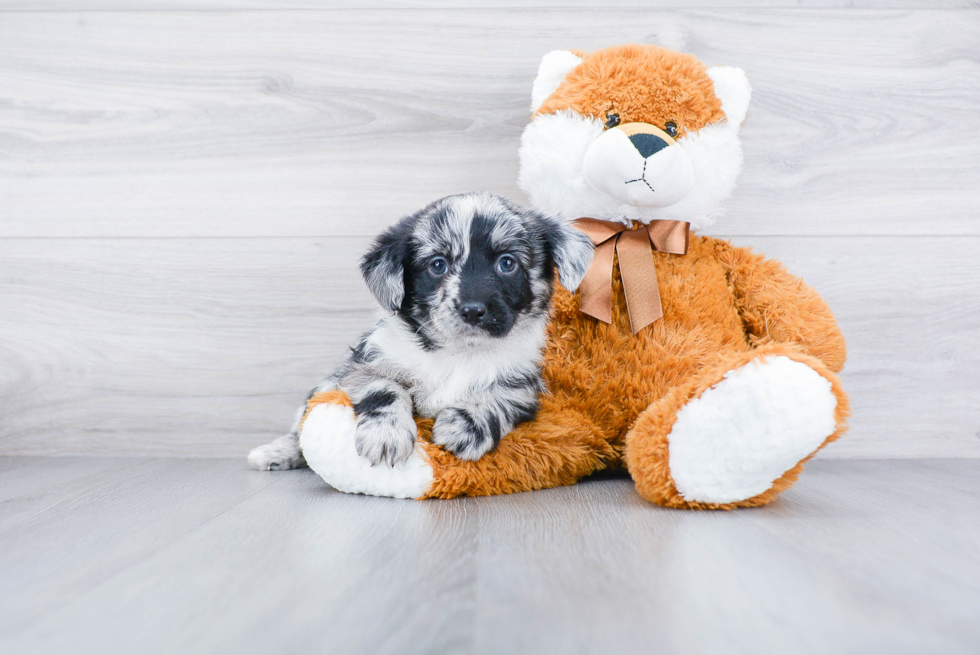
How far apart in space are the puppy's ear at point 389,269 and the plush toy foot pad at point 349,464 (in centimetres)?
24

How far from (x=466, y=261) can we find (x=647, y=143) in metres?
0.47

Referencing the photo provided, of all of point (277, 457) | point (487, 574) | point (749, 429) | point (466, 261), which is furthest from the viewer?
point (277, 457)

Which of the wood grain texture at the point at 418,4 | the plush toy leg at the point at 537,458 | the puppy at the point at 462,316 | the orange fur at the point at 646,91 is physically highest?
the wood grain texture at the point at 418,4

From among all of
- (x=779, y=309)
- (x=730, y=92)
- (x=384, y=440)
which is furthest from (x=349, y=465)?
(x=730, y=92)

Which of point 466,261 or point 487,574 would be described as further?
point 466,261

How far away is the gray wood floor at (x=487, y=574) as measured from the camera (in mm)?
738

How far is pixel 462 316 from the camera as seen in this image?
1.32 m

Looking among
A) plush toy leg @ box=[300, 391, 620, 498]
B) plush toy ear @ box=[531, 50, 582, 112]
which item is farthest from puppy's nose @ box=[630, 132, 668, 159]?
plush toy leg @ box=[300, 391, 620, 498]

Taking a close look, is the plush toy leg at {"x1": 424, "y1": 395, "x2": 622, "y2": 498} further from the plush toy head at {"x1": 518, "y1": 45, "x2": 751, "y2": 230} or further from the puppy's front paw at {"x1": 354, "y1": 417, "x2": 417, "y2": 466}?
the plush toy head at {"x1": 518, "y1": 45, "x2": 751, "y2": 230}

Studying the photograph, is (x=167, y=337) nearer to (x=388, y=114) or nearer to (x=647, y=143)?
(x=388, y=114)

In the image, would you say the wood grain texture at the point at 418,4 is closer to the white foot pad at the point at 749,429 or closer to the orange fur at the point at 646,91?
the orange fur at the point at 646,91

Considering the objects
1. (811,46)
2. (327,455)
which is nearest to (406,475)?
(327,455)

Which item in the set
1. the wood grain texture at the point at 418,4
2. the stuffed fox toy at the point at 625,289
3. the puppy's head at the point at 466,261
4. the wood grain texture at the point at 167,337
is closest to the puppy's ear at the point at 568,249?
the puppy's head at the point at 466,261

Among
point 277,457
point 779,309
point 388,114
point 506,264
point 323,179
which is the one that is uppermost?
point 388,114
